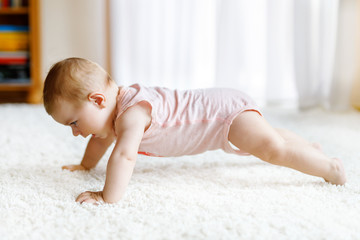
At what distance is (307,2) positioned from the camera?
2.13 metres

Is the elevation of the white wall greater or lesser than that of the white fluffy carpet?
greater

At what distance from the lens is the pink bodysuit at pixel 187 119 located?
995 millimetres

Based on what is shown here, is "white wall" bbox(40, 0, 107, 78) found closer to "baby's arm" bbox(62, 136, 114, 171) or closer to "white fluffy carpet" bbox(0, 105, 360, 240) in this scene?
"white fluffy carpet" bbox(0, 105, 360, 240)

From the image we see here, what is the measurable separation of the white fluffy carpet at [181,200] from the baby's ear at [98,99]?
0.60 feet

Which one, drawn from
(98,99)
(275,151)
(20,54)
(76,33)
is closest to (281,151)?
(275,151)

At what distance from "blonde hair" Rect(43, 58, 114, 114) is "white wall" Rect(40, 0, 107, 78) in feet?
6.13

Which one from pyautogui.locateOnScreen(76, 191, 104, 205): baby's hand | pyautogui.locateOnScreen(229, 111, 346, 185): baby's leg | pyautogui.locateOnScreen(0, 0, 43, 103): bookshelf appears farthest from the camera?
pyautogui.locateOnScreen(0, 0, 43, 103): bookshelf

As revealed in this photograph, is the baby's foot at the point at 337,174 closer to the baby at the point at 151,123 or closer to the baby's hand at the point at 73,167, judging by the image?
the baby at the point at 151,123

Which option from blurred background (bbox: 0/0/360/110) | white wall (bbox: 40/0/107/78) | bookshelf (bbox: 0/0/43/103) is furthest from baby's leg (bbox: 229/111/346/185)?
white wall (bbox: 40/0/107/78)

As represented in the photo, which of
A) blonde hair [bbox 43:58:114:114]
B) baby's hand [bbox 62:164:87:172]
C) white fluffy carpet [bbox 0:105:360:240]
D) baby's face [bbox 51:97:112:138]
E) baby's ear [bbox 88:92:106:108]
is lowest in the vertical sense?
baby's hand [bbox 62:164:87:172]

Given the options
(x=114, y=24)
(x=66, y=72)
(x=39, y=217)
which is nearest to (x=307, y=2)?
(x=114, y=24)

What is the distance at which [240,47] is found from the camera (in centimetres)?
231

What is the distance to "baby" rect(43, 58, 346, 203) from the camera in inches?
35.1

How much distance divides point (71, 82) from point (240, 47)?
A: 5.08ft
